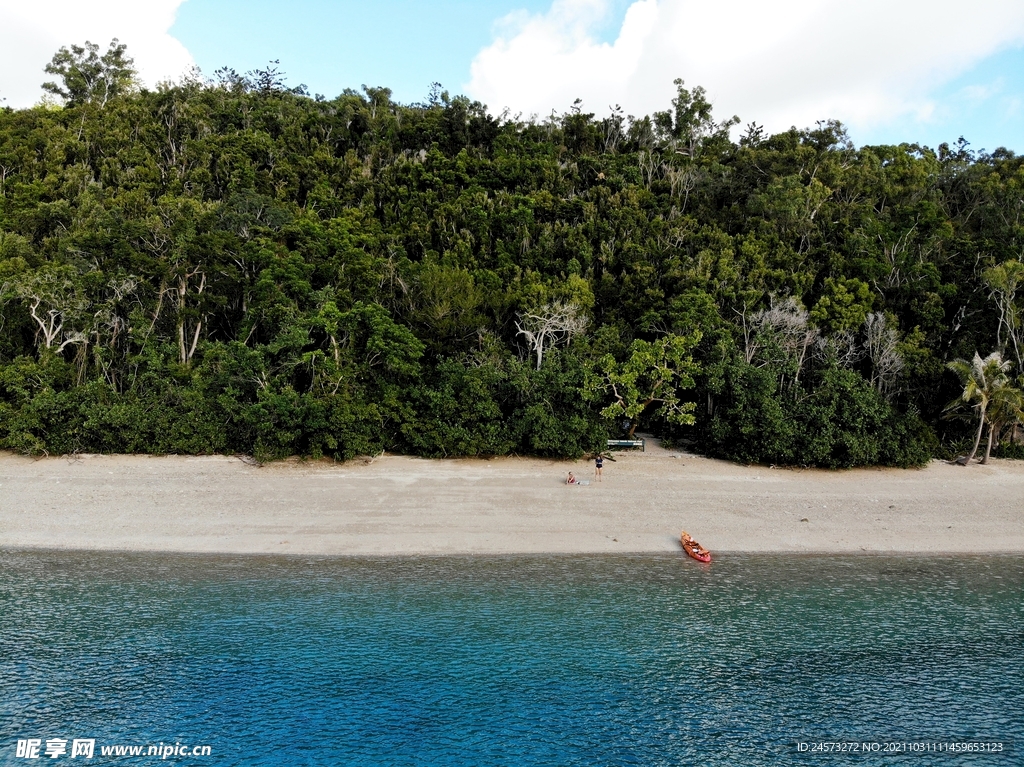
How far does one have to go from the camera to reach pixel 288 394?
2841 centimetres

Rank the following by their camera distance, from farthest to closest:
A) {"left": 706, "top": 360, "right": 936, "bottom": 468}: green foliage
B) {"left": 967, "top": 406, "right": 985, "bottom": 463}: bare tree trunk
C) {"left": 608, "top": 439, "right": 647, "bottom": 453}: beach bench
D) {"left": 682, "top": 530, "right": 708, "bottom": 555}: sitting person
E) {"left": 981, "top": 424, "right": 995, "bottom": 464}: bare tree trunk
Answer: {"left": 608, "top": 439, "right": 647, "bottom": 453}: beach bench
{"left": 981, "top": 424, "right": 995, "bottom": 464}: bare tree trunk
{"left": 967, "top": 406, "right": 985, "bottom": 463}: bare tree trunk
{"left": 706, "top": 360, "right": 936, "bottom": 468}: green foliage
{"left": 682, "top": 530, "right": 708, "bottom": 555}: sitting person

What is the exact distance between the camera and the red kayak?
20.9m

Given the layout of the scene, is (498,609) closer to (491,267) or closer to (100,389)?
(100,389)

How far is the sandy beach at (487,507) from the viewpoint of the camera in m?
21.9

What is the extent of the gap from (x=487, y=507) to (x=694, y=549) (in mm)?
7258

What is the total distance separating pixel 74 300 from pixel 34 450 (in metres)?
7.56

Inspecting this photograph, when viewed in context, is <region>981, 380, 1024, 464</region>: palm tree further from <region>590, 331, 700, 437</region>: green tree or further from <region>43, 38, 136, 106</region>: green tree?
<region>43, 38, 136, 106</region>: green tree

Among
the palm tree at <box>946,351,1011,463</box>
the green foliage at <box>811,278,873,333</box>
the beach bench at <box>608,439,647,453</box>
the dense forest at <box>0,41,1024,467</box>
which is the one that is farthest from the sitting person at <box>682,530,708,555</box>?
the green foliage at <box>811,278,873,333</box>

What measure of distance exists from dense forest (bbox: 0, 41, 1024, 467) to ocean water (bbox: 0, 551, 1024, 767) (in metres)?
9.42

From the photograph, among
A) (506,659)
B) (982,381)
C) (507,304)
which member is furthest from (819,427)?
(506,659)

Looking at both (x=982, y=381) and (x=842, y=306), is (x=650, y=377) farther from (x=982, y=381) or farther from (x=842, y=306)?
(x=982, y=381)

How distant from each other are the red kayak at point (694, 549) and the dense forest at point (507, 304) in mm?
8489

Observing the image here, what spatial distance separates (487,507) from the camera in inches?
952

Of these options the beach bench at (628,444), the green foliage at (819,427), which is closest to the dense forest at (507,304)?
the green foliage at (819,427)
